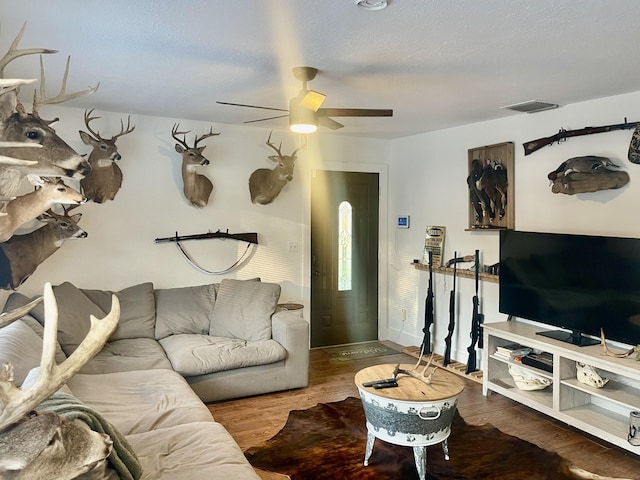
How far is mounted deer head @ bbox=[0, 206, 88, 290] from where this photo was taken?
376cm

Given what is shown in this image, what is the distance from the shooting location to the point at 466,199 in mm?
4848

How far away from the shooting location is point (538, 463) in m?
3.02

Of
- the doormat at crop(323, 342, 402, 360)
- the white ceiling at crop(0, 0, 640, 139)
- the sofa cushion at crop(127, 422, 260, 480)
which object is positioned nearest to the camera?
the sofa cushion at crop(127, 422, 260, 480)

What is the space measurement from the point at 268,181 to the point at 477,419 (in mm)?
2970

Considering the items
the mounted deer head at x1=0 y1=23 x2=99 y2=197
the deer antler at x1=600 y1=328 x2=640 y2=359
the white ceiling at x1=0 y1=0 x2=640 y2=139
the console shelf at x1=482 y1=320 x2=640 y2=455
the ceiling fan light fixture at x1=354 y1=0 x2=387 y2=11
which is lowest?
the console shelf at x1=482 y1=320 x2=640 y2=455

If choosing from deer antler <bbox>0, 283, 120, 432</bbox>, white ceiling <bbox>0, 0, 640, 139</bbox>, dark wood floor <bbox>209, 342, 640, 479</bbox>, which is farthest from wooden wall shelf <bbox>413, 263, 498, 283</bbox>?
deer antler <bbox>0, 283, 120, 432</bbox>

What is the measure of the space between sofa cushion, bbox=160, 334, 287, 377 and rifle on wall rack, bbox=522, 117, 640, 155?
2658mm

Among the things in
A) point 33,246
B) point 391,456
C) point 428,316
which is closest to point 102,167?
point 33,246

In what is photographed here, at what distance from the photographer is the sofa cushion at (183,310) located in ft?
14.3

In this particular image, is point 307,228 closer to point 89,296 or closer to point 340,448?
point 89,296

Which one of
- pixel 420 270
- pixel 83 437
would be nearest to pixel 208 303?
pixel 420 270

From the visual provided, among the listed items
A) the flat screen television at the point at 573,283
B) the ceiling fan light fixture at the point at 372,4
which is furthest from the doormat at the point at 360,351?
the ceiling fan light fixture at the point at 372,4

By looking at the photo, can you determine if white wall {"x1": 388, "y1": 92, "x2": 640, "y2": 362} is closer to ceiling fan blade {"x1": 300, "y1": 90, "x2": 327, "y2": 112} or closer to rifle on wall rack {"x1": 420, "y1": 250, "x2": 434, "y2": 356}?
rifle on wall rack {"x1": 420, "y1": 250, "x2": 434, "y2": 356}

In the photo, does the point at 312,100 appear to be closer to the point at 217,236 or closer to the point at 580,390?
the point at 217,236
